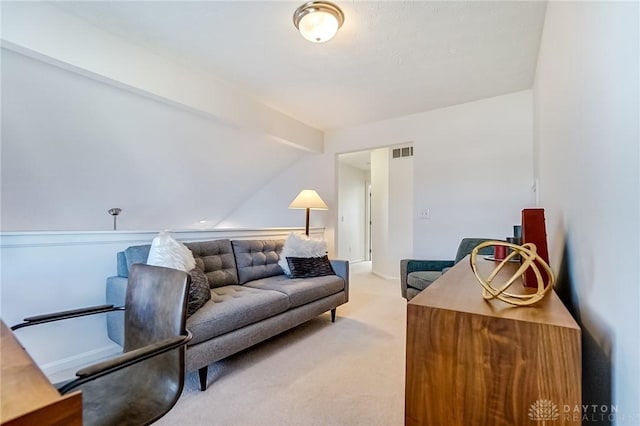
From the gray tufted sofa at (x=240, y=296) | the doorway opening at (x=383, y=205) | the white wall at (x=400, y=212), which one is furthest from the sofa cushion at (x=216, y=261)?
the white wall at (x=400, y=212)

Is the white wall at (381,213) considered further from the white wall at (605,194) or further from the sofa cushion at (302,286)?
the white wall at (605,194)

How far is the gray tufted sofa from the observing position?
187 cm

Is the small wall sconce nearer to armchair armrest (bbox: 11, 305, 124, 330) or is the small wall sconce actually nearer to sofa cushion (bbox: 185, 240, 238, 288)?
sofa cushion (bbox: 185, 240, 238, 288)

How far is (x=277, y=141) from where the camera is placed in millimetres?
4145

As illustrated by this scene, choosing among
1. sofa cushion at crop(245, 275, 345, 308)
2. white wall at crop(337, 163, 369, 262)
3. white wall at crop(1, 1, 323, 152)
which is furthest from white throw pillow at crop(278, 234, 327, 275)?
white wall at crop(337, 163, 369, 262)

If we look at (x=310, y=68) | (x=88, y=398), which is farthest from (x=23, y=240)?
(x=310, y=68)

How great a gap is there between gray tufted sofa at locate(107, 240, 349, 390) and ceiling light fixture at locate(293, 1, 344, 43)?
189 centimetres

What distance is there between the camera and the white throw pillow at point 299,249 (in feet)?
10.1

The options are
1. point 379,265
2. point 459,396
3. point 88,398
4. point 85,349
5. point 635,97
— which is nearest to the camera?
point 635,97

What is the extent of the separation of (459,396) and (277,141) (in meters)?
3.81

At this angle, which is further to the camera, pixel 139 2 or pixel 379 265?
pixel 379 265

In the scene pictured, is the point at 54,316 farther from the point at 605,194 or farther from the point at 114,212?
the point at 114,212

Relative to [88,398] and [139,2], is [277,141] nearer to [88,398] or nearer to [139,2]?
[139,2]

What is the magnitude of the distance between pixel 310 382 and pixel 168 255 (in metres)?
1.25
